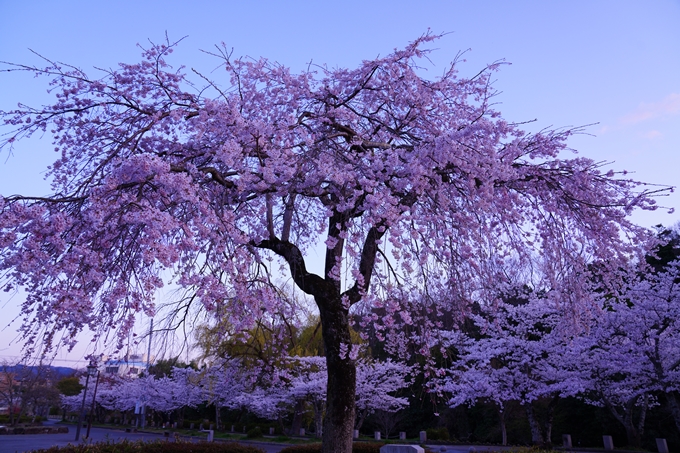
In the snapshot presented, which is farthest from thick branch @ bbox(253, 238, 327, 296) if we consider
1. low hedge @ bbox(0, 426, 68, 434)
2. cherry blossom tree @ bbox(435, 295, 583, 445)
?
low hedge @ bbox(0, 426, 68, 434)

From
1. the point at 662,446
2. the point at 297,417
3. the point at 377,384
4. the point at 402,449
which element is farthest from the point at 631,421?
the point at 297,417

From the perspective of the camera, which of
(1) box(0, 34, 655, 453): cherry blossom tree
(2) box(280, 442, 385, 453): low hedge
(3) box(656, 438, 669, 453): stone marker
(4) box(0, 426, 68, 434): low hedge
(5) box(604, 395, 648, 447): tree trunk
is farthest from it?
(4) box(0, 426, 68, 434): low hedge

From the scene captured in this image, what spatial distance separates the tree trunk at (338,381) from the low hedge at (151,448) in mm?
4998

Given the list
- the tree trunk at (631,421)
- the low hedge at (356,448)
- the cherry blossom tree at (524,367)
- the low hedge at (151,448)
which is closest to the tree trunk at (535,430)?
the cherry blossom tree at (524,367)

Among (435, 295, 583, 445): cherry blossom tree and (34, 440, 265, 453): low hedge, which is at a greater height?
(435, 295, 583, 445): cherry blossom tree

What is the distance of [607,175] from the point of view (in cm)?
799

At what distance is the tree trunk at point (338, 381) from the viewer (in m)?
7.45

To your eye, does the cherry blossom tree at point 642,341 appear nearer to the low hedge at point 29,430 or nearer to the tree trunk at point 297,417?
the tree trunk at point 297,417

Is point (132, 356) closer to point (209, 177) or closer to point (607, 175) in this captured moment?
point (209, 177)

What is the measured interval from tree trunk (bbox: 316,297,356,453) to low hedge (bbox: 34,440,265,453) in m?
5.00

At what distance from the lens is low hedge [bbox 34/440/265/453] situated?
32.0ft

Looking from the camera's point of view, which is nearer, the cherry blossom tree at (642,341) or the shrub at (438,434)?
the cherry blossom tree at (642,341)

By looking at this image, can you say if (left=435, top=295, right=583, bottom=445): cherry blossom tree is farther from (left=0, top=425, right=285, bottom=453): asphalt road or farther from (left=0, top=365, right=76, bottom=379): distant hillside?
(left=0, top=365, right=76, bottom=379): distant hillside

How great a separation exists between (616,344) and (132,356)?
16982 mm
